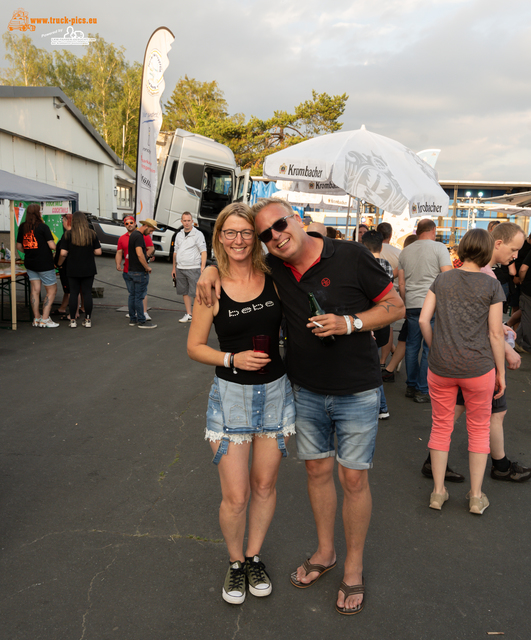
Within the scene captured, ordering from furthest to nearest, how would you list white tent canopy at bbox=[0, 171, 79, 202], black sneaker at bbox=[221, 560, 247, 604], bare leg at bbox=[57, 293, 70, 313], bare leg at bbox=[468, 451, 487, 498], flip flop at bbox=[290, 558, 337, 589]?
bare leg at bbox=[57, 293, 70, 313]
white tent canopy at bbox=[0, 171, 79, 202]
bare leg at bbox=[468, 451, 487, 498]
flip flop at bbox=[290, 558, 337, 589]
black sneaker at bbox=[221, 560, 247, 604]

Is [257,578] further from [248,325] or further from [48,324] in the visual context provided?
[48,324]

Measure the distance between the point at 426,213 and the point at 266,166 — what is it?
222 cm

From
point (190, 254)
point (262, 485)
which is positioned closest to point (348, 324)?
point (262, 485)

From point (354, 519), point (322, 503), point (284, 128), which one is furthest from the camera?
point (284, 128)

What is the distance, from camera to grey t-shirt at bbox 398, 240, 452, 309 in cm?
558

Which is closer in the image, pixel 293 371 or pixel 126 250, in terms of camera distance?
pixel 293 371

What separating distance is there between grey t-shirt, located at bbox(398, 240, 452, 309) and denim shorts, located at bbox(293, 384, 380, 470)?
11.2 ft

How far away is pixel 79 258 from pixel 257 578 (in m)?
7.31

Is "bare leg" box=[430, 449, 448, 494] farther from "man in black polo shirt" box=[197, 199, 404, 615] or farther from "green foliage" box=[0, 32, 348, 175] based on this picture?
"green foliage" box=[0, 32, 348, 175]

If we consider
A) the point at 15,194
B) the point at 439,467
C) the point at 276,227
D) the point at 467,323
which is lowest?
the point at 439,467

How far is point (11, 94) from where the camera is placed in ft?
55.3

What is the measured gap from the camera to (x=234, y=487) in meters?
2.41

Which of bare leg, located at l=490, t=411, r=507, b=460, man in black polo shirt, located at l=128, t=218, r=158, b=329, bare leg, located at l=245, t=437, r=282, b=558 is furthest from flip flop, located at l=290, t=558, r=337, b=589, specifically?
man in black polo shirt, located at l=128, t=218, r=158, b=329

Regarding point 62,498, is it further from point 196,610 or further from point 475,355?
point 475,355
